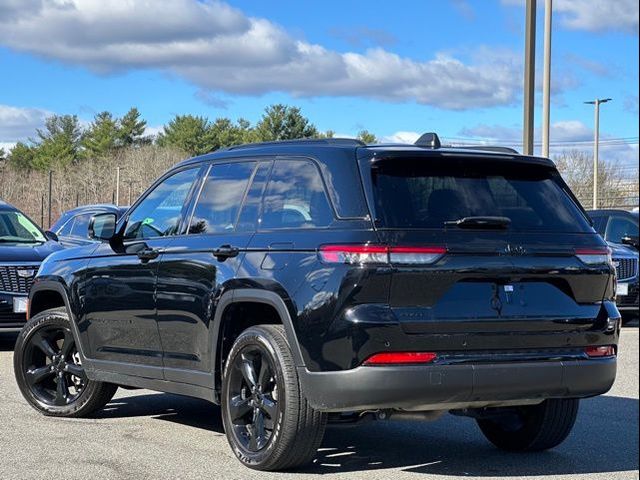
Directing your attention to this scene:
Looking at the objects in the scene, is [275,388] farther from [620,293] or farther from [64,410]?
[620,293]

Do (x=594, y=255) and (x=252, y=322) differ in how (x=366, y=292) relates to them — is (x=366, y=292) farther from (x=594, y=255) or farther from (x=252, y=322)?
(x=594, y=255)

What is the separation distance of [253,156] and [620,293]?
1110 centimetres

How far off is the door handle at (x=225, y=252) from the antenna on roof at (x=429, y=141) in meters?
1.29

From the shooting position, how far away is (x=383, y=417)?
584cm

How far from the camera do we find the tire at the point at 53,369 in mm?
8016

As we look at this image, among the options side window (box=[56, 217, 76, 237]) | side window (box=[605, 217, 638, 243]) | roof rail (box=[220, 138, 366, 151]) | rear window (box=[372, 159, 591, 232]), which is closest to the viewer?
rear window (box=[372, 159, 591, 232])

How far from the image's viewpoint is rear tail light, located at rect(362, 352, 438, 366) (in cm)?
543

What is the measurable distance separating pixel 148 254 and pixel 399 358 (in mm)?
2363

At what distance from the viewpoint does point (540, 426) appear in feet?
21.9

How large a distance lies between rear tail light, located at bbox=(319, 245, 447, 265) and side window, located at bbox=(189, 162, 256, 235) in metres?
1.18

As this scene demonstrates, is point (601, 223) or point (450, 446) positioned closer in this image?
point (450, 446)

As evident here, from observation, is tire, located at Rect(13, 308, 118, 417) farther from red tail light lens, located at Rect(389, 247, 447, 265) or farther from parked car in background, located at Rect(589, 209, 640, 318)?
parked car in background, located at Rect(589, 209, 640, 318)

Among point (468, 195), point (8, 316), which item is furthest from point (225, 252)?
point (8, 316)

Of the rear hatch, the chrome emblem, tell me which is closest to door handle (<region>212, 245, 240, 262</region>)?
the rear hatch
